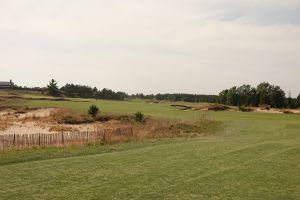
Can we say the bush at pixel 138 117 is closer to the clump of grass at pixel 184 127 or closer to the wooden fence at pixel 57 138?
the clump of grass at pixel 184 127

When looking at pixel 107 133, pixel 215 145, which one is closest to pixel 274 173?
pixel 215 145

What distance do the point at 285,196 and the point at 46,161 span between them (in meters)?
10.6

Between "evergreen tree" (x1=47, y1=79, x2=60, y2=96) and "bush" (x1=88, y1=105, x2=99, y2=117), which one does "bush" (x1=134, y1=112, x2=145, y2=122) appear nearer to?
"bush" (x1=88, y1=105, x2=99, y2=117)

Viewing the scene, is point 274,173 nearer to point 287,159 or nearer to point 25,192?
point 287,159

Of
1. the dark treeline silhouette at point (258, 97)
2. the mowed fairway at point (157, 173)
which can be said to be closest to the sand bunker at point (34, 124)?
the mowed fairway at point (157, 173)

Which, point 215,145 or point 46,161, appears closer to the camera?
point 46,161

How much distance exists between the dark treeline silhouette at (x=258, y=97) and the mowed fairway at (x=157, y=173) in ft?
319

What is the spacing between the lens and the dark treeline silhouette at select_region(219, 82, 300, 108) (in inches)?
4665

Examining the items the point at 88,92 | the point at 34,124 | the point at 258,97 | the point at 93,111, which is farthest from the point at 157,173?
the point at 88,92

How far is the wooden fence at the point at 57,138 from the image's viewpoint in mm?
24906

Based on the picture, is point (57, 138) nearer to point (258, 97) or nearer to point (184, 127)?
point (184, 127)

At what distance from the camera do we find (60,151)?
22.7 m

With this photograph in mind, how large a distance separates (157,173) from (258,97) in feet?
380

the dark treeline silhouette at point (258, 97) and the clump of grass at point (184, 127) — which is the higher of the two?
the dark treeline silhouette at point (258, 97)
